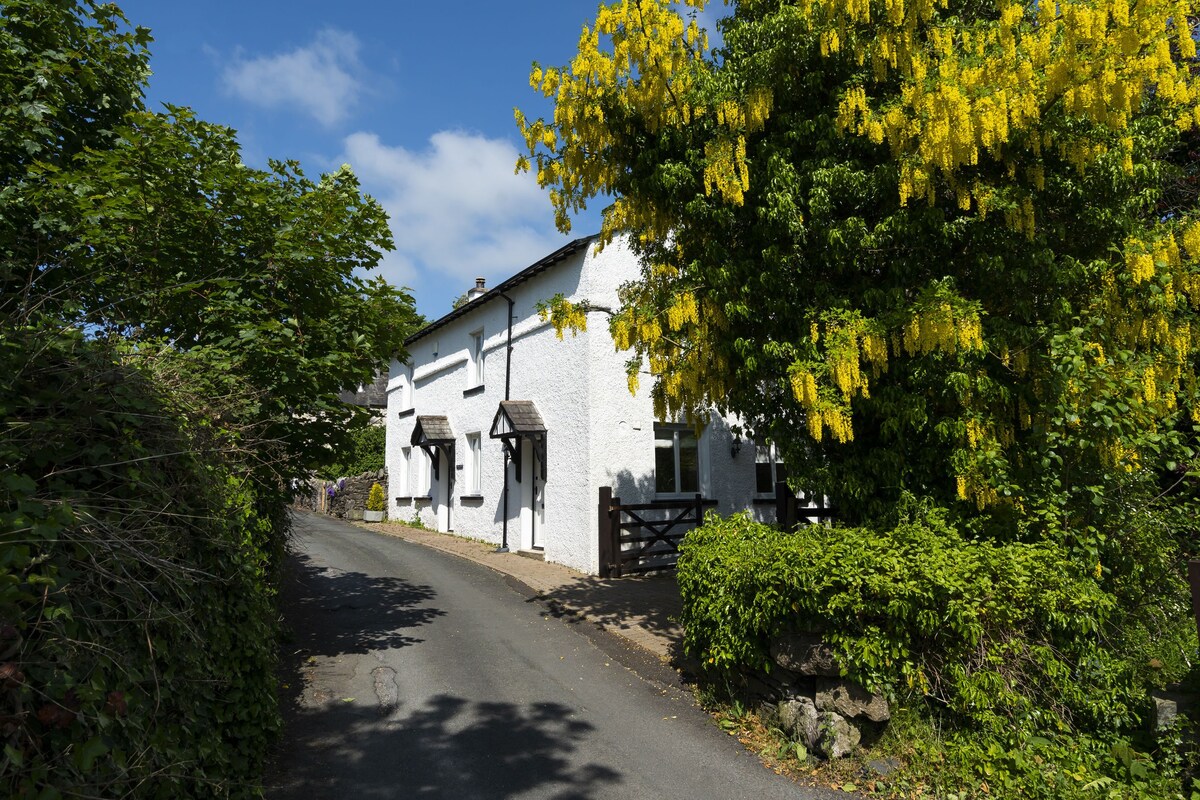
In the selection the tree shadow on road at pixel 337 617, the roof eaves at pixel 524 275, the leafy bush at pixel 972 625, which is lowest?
the tree shadow on road at pixel 337 617

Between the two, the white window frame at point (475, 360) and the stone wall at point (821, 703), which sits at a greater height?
the white window frame at point (475, 360)

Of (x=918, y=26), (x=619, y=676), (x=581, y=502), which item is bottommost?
(x=619, y=676)

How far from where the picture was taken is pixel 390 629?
9812mm

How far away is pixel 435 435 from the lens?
20688mm

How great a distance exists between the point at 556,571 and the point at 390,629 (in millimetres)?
5010

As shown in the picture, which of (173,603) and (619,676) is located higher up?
(173,603)

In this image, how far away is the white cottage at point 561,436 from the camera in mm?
14484

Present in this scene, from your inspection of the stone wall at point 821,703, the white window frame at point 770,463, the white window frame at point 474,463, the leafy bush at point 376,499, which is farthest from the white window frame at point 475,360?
the stone wall at point 821,703

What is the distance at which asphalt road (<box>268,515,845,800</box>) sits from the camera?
538cm

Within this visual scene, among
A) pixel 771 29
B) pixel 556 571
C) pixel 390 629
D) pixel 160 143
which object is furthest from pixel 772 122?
pixel 556 571

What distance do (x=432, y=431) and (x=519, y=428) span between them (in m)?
5.90

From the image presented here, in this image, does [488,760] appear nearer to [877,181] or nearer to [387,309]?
[387,309]

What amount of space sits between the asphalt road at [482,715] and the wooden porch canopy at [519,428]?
4996mm

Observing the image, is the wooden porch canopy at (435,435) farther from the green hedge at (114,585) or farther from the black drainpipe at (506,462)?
the green hedge at (114,585)
